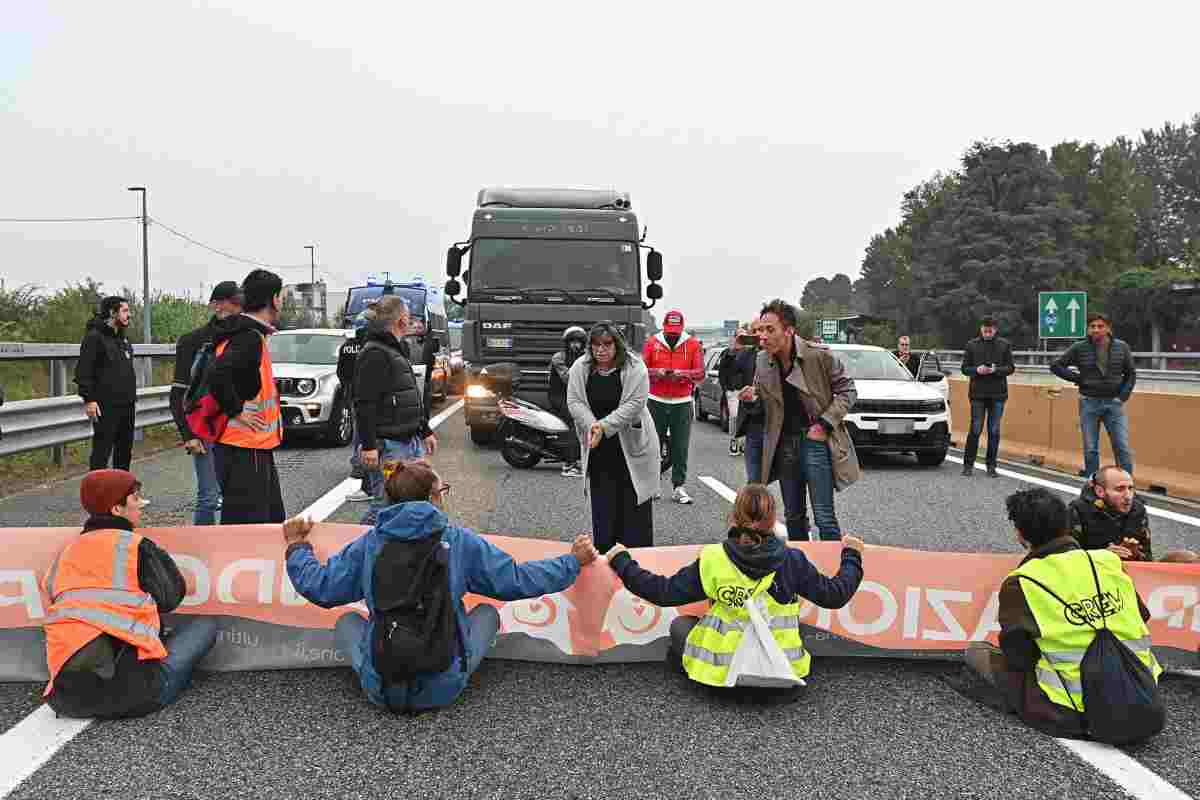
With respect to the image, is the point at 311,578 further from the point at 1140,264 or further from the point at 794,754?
the point at 1140,264

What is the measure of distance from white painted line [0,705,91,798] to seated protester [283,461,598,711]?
980 mm

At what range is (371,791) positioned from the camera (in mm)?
3516

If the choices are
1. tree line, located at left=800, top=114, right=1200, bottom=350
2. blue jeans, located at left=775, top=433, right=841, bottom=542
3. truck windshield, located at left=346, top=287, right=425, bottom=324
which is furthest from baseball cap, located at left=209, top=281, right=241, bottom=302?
tree line, located at left=800, top=114, right=1200, bottom=350

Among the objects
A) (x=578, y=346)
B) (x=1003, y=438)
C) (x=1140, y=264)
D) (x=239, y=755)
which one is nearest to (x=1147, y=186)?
(x=1140, y=264)

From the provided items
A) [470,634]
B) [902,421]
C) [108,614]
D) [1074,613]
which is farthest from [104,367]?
[902,421]

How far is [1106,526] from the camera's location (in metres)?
5.28

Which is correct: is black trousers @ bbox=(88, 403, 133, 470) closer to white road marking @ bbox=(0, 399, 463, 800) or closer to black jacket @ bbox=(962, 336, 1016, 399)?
white road marking @ bbox=(0, 399, 463, 800)

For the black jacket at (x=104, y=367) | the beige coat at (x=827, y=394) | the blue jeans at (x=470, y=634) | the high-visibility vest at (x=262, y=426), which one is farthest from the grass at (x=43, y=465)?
the beige coat at (x=827, y=394)

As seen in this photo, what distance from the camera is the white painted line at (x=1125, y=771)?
3509 millimetres

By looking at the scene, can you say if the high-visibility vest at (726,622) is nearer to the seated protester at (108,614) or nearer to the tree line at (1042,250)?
the seated protester at (108,614)

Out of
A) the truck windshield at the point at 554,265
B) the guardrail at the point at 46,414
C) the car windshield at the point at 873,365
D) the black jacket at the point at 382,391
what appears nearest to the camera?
the black jacket at the point at 382,391

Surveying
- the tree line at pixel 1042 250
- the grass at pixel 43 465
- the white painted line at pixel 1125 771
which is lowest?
the white painted line at pixel 1125 771

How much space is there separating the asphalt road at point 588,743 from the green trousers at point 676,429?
5136 mm

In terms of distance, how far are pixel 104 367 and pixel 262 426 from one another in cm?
374
